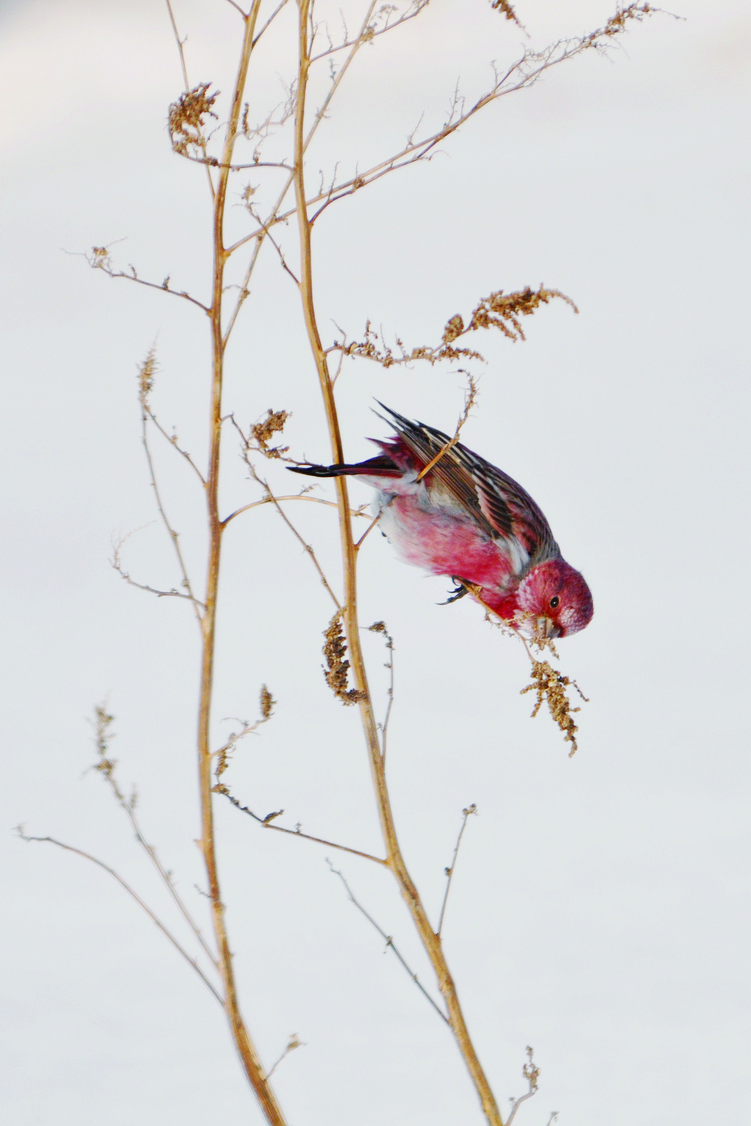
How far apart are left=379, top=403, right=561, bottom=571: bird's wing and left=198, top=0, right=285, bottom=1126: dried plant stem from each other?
200 mm

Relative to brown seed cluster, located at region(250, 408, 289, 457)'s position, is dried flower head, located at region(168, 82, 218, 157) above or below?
above

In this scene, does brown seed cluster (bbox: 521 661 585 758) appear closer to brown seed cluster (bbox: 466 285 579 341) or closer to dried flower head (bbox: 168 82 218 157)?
brown seed cluster (bbox: 466 285 579 341)

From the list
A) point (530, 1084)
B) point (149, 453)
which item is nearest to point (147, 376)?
point (149, 453)

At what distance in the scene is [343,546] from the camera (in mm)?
786

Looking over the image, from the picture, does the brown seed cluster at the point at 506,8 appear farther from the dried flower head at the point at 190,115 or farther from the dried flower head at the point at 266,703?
the dried flower head at the point at 266,703

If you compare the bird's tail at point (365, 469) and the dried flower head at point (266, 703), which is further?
the bird's tail at point (365, 469)

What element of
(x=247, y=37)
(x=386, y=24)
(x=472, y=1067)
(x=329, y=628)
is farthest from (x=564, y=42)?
(x=472, y=1067)

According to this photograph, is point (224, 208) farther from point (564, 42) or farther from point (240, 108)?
point (564, 42)

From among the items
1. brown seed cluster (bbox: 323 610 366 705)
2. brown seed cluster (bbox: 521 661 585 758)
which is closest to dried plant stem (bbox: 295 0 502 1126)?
brown seed cluster (bbox: 323 610 366 705)

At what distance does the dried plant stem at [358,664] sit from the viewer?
2.51 ft

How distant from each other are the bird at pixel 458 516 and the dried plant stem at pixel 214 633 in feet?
0.54

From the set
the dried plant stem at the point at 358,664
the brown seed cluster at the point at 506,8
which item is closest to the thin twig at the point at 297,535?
the dried plant stem at the point at 358,664

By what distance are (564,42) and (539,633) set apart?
47 cm

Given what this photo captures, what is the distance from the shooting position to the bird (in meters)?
0.92
